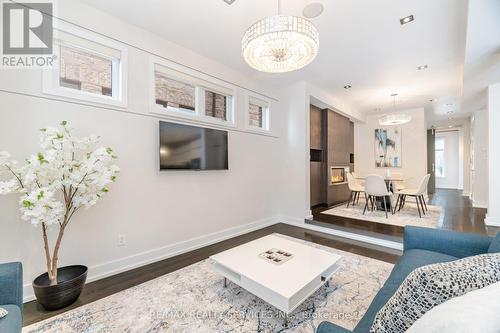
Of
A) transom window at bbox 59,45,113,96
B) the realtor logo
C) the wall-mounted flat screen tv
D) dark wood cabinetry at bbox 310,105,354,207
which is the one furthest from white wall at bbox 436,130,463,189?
the realtor logo

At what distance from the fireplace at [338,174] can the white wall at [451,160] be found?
22.1ft

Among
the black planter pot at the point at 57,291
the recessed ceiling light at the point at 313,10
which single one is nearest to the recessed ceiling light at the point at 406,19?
the recessed ceiling light at the point at 313,10

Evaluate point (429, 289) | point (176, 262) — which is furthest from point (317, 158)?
point (429, 289)

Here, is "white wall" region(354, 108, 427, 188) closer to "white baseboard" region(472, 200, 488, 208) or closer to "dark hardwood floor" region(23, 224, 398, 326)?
"white baseboard" region(472, 200, 488, 208)

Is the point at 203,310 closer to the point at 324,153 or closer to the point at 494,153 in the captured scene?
the point at 324,153

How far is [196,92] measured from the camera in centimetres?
340

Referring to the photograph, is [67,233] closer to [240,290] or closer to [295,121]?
[240,290]

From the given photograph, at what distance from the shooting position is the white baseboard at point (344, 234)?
10.7 ft

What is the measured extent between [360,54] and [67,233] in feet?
15.0

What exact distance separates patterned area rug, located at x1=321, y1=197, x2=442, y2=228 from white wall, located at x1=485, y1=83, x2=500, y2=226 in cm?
84

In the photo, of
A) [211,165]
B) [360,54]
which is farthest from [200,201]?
[360,54]

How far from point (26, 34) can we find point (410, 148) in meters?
8.58

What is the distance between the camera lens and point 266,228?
4297mm

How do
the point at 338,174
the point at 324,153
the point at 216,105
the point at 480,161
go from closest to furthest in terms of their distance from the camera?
the point at 216,105 → the point at 480,161 → the point at 324,153 → the point at 338,174
